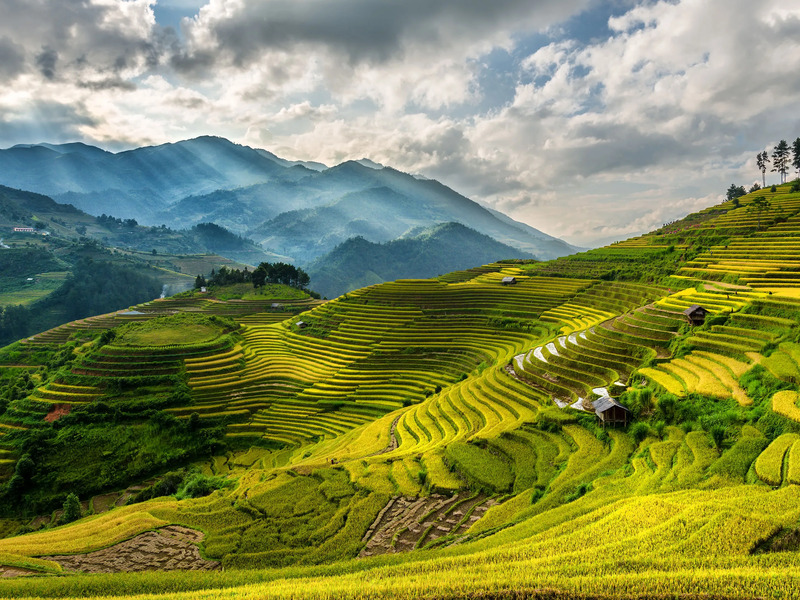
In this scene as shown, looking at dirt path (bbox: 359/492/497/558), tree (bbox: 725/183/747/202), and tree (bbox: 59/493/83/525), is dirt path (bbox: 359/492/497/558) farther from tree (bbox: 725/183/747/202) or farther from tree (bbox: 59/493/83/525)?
tree (bbox: 725/183/747/202)

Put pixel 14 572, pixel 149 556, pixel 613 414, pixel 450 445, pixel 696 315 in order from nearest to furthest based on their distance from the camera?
pixel 14 572, pixel 149 556, pixel 613 414, pixel 450 445, pixel 696 315

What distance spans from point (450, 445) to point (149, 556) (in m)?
13.4

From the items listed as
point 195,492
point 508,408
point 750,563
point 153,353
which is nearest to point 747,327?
point 508,408

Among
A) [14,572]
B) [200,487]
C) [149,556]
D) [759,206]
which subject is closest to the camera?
[14,572]

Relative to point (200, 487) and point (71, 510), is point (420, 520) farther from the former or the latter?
point (71, 510)

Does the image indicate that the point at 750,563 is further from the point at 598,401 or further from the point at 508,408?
the point at 508,408

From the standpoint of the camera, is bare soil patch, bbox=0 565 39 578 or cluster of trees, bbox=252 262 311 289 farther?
cluster of trees, bbox=252 262 311 289

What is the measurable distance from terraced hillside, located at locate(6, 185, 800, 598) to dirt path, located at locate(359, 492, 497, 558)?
10 centimetres

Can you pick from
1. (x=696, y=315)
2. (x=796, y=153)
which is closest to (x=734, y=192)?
(x=796, y=153)

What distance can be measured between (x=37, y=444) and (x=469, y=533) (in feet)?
118

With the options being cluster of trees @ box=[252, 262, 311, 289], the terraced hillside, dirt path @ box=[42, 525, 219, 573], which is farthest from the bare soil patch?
cluster of trees @ box=[252, 262, 311, 289]

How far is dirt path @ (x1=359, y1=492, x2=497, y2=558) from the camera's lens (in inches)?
570

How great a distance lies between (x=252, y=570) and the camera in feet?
43.4

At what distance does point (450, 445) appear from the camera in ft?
68.8
